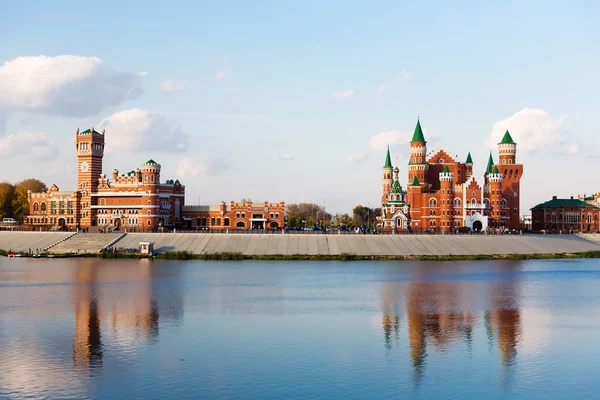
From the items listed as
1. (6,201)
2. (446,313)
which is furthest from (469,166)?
(6,201)

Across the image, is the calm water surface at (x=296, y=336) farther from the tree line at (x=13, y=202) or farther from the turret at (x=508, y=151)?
the tree line at (x=13, y=202)

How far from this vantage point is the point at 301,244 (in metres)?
101

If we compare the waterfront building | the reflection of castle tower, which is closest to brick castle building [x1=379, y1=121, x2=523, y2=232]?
the waterfront building

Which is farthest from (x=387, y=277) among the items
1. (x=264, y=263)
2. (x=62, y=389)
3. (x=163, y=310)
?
(x=62, y=389)

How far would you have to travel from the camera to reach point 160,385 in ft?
104

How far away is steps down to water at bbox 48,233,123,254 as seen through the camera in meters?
101

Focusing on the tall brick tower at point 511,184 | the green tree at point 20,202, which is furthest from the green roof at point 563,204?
the green tree at point 20,202

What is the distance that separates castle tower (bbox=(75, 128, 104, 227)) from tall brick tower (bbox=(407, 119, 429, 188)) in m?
54.4

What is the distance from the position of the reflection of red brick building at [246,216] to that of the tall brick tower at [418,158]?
23.8 meters

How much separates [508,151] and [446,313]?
86.1 metres

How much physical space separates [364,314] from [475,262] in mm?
46228

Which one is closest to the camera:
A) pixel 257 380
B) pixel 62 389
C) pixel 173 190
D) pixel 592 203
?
pixel 62 389

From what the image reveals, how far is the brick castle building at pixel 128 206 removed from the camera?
416 feet

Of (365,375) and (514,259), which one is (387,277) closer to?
(514,259)
